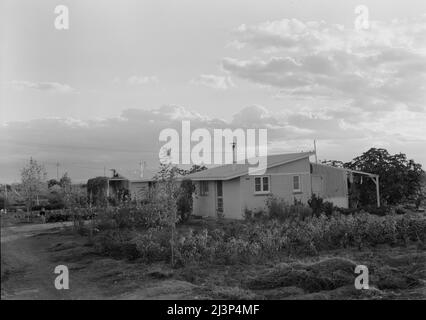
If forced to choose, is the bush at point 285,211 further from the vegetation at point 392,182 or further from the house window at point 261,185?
the vegetation at point 392,182

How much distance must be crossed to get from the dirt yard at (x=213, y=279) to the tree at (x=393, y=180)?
59.1 feet

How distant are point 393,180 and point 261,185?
965 centimetres

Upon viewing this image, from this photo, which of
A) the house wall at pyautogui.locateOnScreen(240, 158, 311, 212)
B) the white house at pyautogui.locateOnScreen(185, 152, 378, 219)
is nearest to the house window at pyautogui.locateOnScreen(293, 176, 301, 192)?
the white house at pyautogui.locateOnScreen(185, 152, 378, 219)

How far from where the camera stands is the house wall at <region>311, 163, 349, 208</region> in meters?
26.2

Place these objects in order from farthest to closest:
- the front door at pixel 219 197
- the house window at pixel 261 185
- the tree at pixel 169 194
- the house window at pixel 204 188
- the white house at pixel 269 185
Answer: the house window at pixel 204 188, the front door at pixel 219 197, the house window at pixel 261 185, the white house at pixel 269 185, the tree at pixel 169 194

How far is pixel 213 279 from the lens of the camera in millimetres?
8758

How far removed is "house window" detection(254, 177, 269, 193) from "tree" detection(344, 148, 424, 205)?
7.99 metres

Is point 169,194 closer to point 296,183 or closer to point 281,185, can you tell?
point 281,185

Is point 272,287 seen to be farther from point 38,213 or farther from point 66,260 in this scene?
point 38,213

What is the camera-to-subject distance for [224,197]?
23875 mm

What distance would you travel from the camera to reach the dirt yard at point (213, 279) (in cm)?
759

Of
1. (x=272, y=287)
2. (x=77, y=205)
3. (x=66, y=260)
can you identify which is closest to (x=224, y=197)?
(x=77, y=205)

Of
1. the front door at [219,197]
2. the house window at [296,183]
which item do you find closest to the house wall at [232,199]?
the front door at [219,197]
